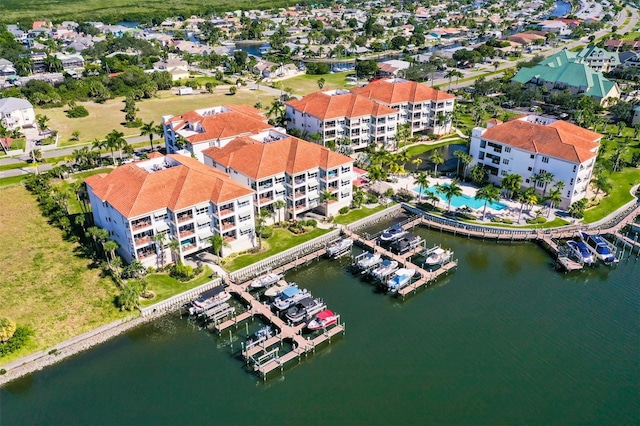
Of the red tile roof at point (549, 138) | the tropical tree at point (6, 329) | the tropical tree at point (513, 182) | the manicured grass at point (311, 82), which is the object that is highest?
the red tile roof at point (549, 138)

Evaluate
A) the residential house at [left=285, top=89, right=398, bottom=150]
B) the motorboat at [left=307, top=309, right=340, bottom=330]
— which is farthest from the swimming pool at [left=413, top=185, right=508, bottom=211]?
the motorboat at [left=307, top=309, right=340, bottom=330]

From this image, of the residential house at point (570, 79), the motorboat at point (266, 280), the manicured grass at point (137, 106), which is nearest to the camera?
the motorboat at point (266, 280)

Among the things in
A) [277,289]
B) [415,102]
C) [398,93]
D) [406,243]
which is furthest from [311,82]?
[277,289]

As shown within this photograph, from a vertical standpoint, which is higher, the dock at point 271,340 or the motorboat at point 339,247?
the motorboat at point 339,247

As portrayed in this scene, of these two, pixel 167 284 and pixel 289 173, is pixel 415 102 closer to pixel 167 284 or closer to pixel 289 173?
pixel 289 173

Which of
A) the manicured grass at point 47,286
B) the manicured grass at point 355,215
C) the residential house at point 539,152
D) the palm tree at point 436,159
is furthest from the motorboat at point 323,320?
the residential house at point 539,152

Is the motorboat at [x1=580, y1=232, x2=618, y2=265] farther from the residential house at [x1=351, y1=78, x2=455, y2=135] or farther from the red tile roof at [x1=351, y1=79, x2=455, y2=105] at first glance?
the red tile roof at [x1=351, y1=79, x2=455, y2=105]

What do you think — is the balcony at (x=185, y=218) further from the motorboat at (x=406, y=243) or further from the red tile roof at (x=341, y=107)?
the red tile roof at (x=341, y=107)
